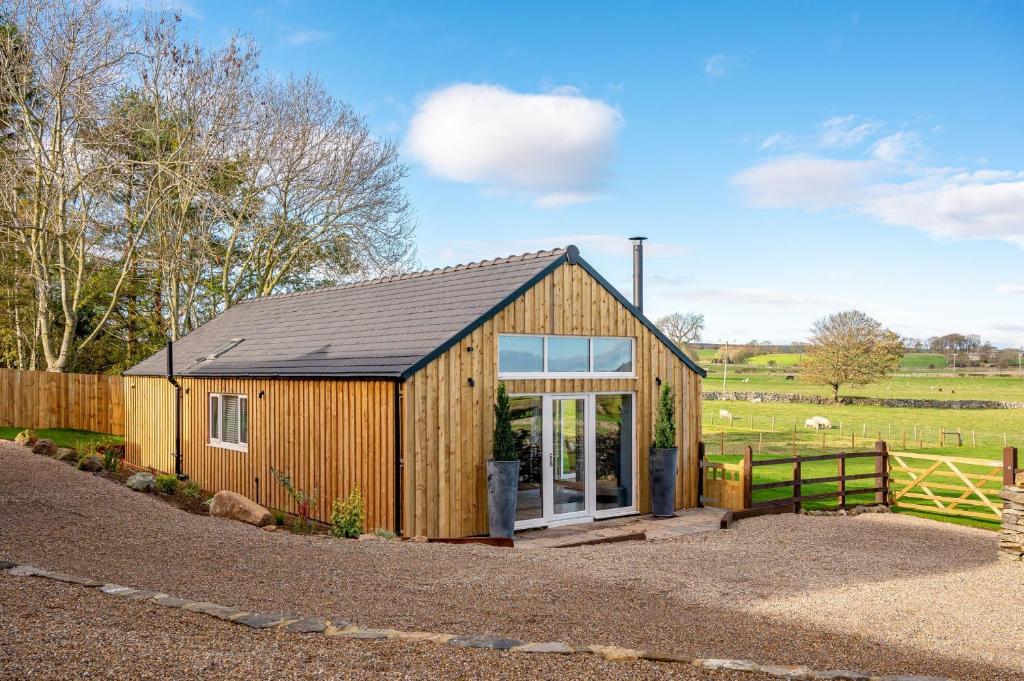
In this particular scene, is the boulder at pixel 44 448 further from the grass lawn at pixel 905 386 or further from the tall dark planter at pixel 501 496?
the grass lawn at pixel 905 386

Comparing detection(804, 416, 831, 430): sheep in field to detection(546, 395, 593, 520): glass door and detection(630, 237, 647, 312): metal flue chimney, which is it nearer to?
detection(630, 237, 647, 312): metal flue chimney

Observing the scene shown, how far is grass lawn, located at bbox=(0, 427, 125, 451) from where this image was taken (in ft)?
69.1

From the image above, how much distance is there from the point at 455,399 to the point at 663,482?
419cm

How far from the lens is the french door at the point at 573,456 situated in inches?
487

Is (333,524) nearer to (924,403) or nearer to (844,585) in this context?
(844,585)

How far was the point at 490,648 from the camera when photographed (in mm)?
5586

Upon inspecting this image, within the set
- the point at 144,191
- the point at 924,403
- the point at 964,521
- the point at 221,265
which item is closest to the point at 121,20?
the point at 144,191

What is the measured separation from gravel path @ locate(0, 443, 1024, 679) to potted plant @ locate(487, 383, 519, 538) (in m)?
1.28

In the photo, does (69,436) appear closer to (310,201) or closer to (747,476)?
(310,201)

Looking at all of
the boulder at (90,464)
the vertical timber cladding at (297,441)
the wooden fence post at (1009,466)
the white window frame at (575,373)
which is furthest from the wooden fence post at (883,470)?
the boulder at (90,464)

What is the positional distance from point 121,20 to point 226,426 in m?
12.5

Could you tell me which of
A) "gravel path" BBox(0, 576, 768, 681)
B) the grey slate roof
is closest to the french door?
the grey slate roof

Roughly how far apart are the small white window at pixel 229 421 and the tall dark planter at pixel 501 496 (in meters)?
5.84

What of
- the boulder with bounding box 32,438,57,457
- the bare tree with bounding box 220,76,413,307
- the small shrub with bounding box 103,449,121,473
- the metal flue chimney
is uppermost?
the bare tree with bounding box 220,76,413,307
